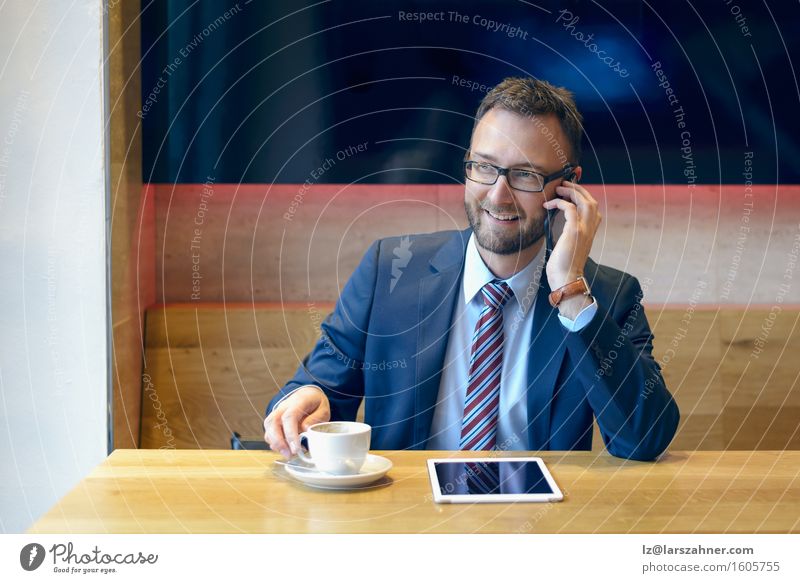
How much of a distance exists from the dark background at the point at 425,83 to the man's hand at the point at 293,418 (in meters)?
1.05

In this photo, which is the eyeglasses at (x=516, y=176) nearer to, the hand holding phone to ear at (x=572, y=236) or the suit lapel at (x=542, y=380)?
the hand holding phone to ear at (x=572, y=236)

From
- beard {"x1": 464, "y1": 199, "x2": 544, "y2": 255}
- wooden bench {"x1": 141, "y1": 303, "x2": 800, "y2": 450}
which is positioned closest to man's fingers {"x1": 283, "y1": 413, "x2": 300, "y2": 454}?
beard {"x1": 464, "y1": 199, "x2": 544, "y2": 255}

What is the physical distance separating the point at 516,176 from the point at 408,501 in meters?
0.72

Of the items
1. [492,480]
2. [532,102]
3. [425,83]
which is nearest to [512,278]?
[532,102]

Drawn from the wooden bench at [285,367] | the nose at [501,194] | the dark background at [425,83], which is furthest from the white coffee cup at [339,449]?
the dark background at [425,83]

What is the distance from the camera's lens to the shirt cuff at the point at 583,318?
121cm

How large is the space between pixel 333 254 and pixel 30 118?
919 millimetres

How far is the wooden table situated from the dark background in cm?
117

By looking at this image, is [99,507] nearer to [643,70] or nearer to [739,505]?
[739,505]

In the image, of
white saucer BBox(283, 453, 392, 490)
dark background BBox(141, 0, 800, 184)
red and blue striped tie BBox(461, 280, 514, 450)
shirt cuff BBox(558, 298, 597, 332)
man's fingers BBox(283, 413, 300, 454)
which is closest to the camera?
white saucer BBox(283, 453, 392, 490)

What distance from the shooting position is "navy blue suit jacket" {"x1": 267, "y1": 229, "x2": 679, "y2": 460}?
48.0 inches

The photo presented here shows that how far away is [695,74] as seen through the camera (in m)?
2.10

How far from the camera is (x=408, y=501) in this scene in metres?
0.94

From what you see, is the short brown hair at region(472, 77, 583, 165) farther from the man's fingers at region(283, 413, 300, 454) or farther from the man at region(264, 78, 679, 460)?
the man's fingers at region(283, 413, 300, 454)
